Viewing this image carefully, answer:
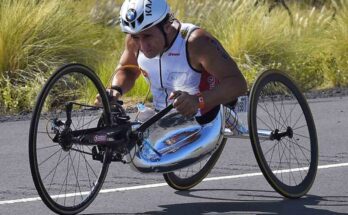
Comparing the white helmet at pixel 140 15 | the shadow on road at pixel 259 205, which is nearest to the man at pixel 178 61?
the white helmet at pixel 140 15

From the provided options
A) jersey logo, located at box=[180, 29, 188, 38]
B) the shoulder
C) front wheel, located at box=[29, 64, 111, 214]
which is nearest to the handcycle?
front wheel, located at box=[29, 64, 111, 214]

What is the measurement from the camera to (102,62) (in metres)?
14.6

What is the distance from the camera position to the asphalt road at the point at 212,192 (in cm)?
698

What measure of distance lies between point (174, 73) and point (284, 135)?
943 mm

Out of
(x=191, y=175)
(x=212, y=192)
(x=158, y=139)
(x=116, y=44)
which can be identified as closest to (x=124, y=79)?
(x=158, y=139)

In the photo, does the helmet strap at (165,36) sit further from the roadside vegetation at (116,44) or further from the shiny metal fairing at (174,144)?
the roadside vegetation at (116,44)

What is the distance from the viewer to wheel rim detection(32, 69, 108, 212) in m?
6.42

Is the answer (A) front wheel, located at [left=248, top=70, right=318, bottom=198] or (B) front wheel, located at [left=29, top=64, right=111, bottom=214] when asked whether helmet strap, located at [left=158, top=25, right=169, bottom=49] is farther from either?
(A) front wheel, located at [left=248, top=70, right=318, bottom=198]

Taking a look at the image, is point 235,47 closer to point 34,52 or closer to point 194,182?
point 34,52

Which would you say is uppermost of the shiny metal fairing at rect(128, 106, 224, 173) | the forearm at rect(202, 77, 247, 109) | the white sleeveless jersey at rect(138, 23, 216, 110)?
the white sleeveless jersey at rect(138, 23, 216, 110)

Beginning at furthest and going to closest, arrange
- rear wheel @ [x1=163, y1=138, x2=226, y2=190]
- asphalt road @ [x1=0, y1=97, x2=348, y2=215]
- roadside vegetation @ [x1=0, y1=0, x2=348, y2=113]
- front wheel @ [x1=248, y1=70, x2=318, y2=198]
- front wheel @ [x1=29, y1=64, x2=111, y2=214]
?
roadside vegetation @ [x1=0, y1=0, x2=348, y2=113] → rear wheel @ [x1=163, y1=138, x2=226, y2=190] → asphalt road @ [x1=0, y1=97, x2=348, y2=215] → front wheel @ [x1=248, y1=70, x2=318, y2=198] → front wheel @ [x1=29, y1=64, x2=111, y2=214]

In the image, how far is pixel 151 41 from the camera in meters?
6.52

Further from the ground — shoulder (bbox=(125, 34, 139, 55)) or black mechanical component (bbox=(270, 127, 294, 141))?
shoulder (bbox=(125, 34, 139, 55))

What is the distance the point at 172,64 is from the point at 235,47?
8370 mm
